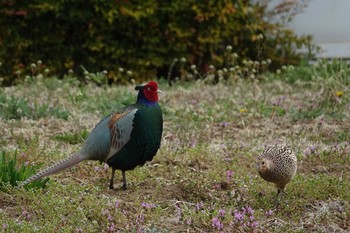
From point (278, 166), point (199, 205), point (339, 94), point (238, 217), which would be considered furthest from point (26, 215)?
point (339, 94)

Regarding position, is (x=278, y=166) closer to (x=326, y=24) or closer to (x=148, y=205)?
(x=148, y=205)

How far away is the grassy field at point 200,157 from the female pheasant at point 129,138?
210 millimetres

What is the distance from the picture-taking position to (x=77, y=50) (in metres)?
11.6

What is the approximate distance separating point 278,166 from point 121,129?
3.28 feet

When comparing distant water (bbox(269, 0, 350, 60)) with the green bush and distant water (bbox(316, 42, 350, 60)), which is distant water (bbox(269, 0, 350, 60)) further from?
the green bush

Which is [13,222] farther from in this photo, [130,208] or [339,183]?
[339,183]

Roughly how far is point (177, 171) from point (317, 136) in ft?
6.10

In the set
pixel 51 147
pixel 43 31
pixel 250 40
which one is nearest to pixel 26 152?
pixel 51 147

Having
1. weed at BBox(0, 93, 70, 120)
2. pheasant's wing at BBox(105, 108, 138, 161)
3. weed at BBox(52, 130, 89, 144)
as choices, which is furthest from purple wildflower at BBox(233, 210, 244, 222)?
weed at BBox(0, 93, 70, 120)

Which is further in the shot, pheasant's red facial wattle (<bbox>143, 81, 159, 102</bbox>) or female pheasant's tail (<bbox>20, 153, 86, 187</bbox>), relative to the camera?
pheasant's red facial wattle (<bbox>143, 81, 159, 102</bbox>)

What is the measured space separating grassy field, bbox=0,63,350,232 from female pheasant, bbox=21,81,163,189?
0.69 feet

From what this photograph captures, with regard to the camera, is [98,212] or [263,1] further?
[263,1]

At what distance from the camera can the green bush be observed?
11.3 m

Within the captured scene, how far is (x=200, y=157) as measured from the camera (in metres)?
6.58
